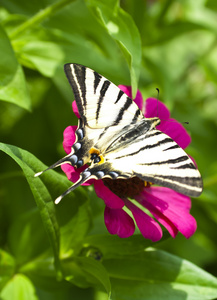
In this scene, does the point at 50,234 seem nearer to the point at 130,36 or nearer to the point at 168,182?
the point at 168,182

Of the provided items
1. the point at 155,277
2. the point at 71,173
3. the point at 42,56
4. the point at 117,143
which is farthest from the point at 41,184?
the point at 42,56

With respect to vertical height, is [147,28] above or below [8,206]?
above

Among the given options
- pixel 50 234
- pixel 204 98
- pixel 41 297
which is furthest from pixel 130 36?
pixel 204 98

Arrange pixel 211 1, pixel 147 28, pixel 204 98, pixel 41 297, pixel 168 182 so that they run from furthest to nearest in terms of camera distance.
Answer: pixel 204 98 → pixel 147 28 → pixel 211 1 → pixel 41 297 → pixel 168 182

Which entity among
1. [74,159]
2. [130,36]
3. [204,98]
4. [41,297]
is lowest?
[41,297]

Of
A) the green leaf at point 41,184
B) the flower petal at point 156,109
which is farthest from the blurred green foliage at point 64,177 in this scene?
the flower petal at point 156,109

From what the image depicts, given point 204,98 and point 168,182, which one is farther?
point 204,98

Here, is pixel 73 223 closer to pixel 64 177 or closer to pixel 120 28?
pixel 64 177

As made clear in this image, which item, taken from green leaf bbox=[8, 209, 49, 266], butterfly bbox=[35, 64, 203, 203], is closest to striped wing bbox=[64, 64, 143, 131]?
butterfly bbox=[35, 64, 203, 203]
